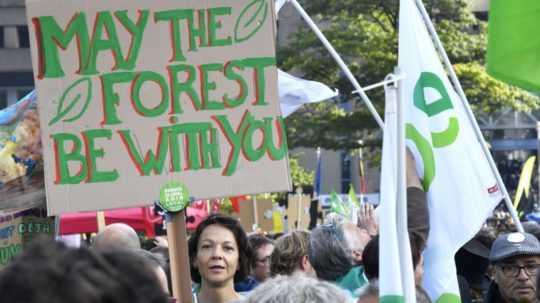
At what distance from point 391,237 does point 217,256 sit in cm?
147

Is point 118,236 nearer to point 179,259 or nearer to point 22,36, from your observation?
point 179,259

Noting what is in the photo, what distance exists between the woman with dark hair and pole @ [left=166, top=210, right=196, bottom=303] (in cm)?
80

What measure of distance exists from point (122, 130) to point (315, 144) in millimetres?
26150

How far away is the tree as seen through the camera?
30.1 m

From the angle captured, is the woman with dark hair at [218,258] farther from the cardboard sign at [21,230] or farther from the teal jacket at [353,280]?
the cardboard sign at [21,230]

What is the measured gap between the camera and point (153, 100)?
177 inches

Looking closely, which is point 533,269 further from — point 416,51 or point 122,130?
point 122,130

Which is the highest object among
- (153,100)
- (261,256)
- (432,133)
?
(153,100)

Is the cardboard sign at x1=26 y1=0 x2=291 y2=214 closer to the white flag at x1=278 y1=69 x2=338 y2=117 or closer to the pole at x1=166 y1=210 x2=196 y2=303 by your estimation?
the pole at x1=166 y1=210 x2=196 y2=303

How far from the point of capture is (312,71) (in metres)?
30.1

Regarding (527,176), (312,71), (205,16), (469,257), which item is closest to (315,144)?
(312,71)

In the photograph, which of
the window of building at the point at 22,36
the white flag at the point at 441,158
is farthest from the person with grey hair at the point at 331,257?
the window of building at the point at 22,36

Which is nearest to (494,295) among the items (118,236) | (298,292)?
(118,236)

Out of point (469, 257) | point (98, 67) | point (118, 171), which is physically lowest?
point (469, 257)
